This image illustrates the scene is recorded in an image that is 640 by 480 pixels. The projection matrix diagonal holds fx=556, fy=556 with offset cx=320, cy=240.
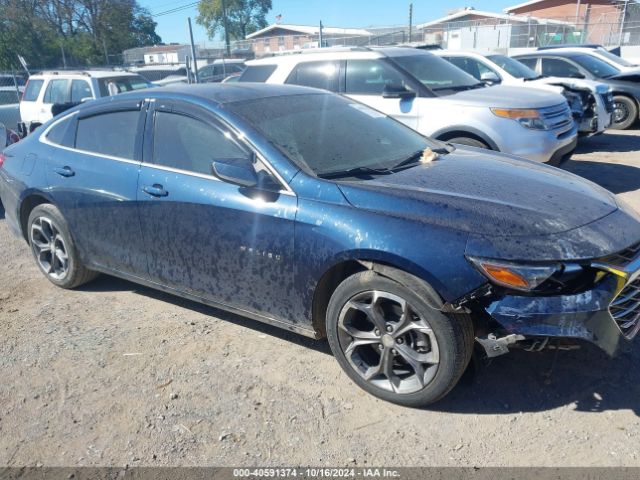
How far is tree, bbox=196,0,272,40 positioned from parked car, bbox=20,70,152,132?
67771 mm

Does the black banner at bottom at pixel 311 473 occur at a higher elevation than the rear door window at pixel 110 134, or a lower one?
lower

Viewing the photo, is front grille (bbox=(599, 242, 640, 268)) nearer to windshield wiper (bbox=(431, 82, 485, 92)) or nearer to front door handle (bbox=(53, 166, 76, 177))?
front door handle (bbox=(53, 166, 76, 177))

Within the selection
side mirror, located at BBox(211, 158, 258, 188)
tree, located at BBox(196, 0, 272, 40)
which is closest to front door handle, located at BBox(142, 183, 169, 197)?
side mirror, located at BBox(211, 158, 258, 188)

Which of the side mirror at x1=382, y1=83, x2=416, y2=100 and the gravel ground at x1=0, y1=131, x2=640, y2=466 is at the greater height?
the side mirror at x1=382, y1=83, x2=416, y2=100

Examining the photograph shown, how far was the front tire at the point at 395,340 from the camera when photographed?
2.77 m

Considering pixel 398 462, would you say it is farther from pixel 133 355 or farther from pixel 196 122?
pixel 196 122

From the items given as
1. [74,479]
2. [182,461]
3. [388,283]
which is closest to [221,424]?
[182,461]

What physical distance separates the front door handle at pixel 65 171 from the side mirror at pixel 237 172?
5.32 ft

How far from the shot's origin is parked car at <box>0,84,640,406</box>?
2.67 metres

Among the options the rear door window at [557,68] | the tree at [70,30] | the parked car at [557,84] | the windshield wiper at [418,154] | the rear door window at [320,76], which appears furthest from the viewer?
the tree at [70,30]

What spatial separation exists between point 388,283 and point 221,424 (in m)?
1.16

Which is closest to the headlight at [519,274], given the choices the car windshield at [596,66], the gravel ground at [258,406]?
the gravel ground at [258,406]

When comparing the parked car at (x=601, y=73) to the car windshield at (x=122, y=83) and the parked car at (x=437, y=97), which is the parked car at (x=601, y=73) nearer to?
the parked car at (x=437, y=97)

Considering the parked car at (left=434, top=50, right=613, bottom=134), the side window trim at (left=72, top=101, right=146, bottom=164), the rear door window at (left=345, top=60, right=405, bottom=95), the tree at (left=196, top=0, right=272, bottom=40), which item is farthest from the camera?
the tree at (left=196, top=0, right=272, bottom=40)
